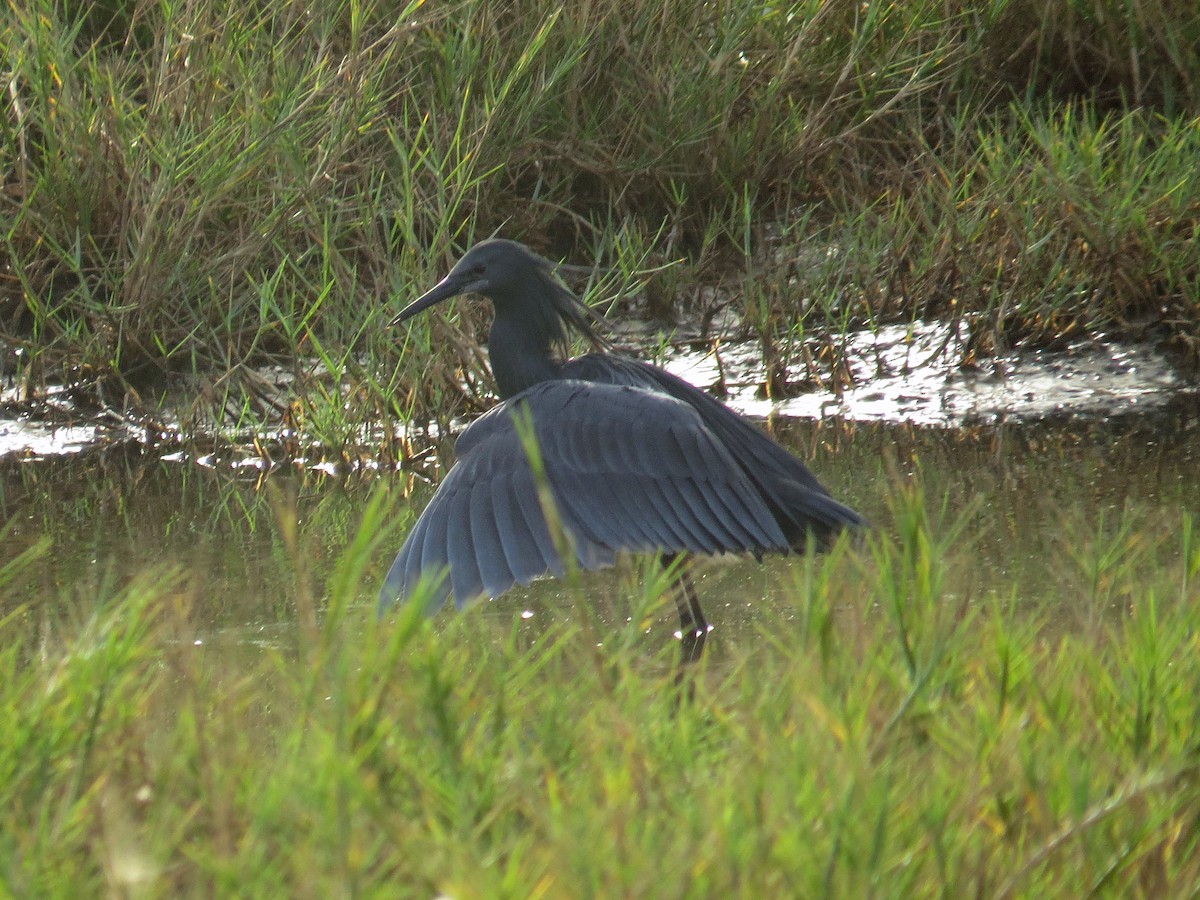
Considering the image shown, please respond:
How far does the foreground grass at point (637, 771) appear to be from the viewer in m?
1.66

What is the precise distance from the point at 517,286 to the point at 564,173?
76.8 inches

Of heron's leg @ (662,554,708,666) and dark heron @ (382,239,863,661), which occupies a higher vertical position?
dark heron @ (382,239,863,661)

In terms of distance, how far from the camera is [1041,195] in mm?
5652

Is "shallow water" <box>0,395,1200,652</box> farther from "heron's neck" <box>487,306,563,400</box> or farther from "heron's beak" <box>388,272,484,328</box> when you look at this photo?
"heron's beak" <box>388,272,484,328</box>

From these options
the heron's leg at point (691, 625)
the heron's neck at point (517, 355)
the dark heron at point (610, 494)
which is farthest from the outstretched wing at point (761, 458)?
the heron's leg at point (691, 625)

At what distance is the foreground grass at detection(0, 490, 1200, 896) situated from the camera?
1.66 metres

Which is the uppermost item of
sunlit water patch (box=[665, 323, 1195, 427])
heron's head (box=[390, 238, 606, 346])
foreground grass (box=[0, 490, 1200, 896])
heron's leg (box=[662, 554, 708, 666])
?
heron's head (box=[390, 238, 606, 346])

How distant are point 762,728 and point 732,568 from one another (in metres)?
2.27

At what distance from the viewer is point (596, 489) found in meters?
3.62

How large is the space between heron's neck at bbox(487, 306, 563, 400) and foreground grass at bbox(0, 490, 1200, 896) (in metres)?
2.16

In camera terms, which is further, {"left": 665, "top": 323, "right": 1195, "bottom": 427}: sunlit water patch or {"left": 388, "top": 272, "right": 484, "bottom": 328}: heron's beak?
{"left": 665, "top": 323, "right": 1195, "bottom": 427}: sunlit water patch

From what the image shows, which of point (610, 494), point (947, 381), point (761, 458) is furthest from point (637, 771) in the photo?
point (947, 381)

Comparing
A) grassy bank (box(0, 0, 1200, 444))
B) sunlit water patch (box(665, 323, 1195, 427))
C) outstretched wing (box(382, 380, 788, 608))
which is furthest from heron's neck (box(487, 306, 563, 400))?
sunlit water patch (box(665, 323, 1195, 427))

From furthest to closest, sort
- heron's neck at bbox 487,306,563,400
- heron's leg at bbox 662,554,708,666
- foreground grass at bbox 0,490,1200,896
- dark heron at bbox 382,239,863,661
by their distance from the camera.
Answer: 1. heron's neck at bbox 487,306,563,400
2. heron's leg at bbox 662,554,708,666
3. dark heron at bbox 382,239,863,661
4. foreground grass at bbox 0,490,1200,896
